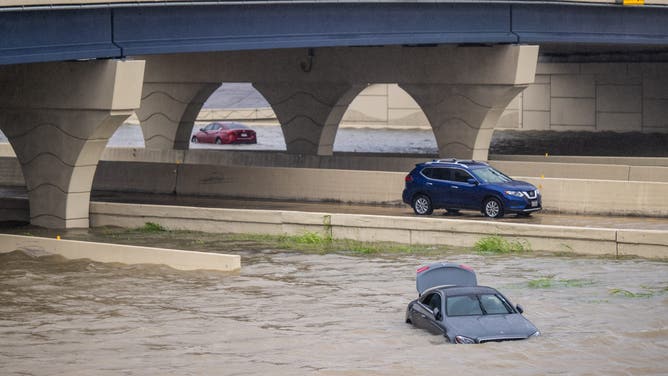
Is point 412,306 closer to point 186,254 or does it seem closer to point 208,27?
point 186,254

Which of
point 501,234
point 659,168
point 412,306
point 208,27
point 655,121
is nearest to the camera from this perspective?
point 412,306

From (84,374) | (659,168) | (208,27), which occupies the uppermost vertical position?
(208,27)

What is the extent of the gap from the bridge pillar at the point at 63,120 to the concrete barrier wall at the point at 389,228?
58.1 inches

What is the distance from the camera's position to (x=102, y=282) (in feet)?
94.0

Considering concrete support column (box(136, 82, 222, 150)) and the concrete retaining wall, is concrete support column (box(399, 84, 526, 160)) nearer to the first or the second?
the concrete retaining wall

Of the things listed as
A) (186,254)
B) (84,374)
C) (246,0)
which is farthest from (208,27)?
(84,374)

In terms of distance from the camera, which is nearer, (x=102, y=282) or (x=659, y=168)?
(x=102, y=282)

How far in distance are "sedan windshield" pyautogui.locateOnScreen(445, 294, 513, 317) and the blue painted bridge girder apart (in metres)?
14.6

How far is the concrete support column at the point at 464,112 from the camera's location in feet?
154

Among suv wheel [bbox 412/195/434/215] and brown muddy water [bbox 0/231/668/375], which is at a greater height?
suv wheel [bbox 412/195/434/215]

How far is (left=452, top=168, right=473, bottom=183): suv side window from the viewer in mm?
35656

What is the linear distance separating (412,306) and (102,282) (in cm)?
918

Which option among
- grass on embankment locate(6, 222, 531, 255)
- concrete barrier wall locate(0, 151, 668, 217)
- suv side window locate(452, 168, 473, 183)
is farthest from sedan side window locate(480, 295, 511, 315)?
concrete barrier wall locate(0, 151, 668, 217)

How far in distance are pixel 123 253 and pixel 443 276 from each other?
10400 millimetres
